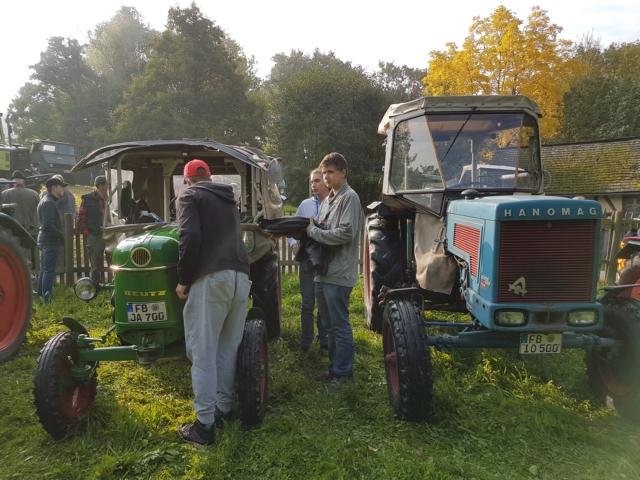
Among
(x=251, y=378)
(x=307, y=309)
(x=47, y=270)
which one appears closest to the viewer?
(x=251, y=378)

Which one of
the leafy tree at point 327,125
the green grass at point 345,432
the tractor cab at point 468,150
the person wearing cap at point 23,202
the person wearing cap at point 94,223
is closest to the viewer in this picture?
the green grass at point 345,432

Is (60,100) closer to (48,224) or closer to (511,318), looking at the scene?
(48,224)

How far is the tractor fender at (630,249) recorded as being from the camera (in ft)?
18.4

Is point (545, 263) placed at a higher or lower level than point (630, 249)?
higher

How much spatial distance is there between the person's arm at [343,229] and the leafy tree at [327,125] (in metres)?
17.9

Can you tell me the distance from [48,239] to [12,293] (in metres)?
2.37

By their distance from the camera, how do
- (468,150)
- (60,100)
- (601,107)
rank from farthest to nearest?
(60,100) < (601,107) < (468,150)

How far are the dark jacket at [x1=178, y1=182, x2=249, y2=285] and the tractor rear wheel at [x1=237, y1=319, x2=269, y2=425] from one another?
55cm

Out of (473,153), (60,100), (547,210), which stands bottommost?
(547,210)

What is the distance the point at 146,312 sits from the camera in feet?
10.5

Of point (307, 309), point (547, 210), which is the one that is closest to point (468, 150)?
point (547, 210)

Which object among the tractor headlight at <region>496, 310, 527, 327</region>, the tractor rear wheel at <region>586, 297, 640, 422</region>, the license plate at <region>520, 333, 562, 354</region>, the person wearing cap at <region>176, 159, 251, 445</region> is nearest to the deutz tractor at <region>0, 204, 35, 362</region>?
the person wearing cap at <region>176, 159, 251, 445</region>

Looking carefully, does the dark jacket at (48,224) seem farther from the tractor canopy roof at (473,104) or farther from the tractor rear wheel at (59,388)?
the tractor canopy roof at (473,104)

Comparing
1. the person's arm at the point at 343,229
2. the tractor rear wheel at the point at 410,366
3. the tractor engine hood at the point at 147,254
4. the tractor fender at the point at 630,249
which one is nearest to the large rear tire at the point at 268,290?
the person's arm at the point at 343,229
